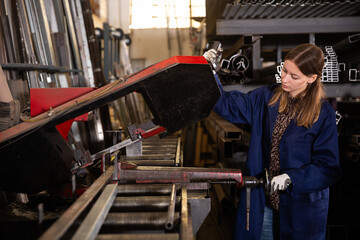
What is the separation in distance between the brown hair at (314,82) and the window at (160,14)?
480 cm

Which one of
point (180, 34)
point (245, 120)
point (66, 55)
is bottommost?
point (245, 120)

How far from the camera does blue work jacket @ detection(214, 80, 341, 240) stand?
148 centimetres

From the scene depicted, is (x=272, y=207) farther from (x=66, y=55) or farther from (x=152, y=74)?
(x=66, y=55)

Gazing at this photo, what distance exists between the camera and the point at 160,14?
603cm

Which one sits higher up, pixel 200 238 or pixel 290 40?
pixel 290 40

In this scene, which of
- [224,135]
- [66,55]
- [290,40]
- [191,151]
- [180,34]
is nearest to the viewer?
[224,135]

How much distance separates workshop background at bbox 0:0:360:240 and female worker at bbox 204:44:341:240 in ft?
0.96

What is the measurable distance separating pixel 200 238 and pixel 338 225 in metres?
1.40

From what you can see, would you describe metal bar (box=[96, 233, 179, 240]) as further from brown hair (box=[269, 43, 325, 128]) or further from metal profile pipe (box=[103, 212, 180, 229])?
brown hair (box=[269, 43, 325, 128])

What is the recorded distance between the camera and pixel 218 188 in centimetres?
366

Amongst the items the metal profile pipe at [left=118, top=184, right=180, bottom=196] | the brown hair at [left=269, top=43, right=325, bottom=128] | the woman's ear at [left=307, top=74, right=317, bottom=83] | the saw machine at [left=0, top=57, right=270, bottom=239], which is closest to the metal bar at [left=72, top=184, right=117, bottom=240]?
the saw machine at [left=0, top=57, right=270, bottom=239]

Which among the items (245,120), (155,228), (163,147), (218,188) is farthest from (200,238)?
(155,228)

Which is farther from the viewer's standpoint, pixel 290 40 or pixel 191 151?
pixel 191 151

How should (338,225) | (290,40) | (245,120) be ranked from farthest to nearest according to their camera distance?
1. (290,40)
2. (338,225)
3. (245,120)
